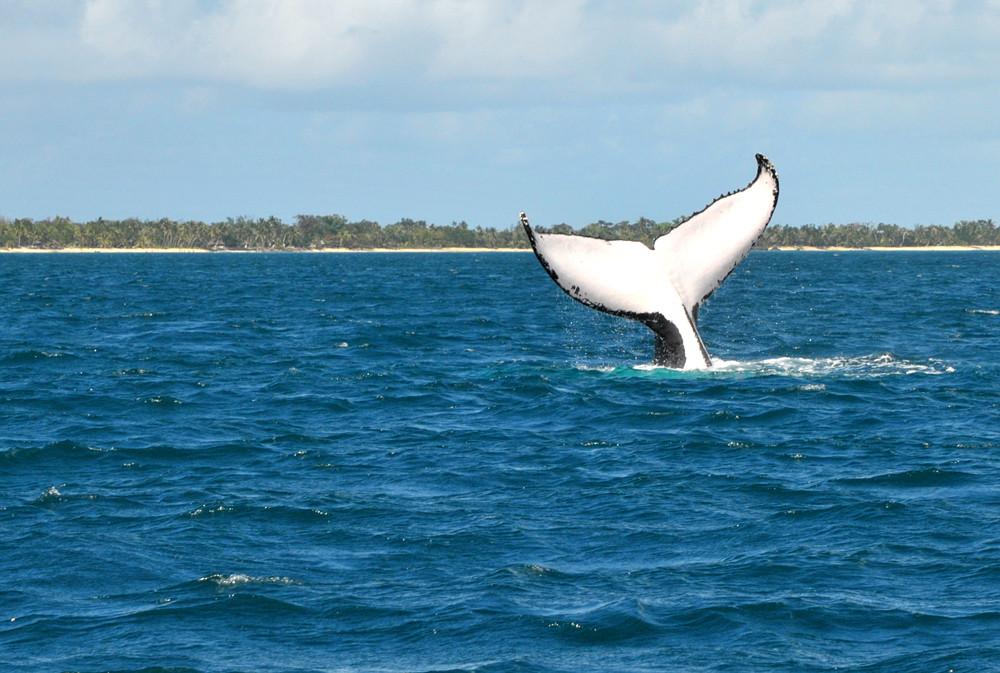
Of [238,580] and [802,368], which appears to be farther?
[802,368]

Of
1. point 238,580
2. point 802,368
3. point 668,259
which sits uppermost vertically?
point 668,259

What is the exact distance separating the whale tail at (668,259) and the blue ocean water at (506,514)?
1553mm

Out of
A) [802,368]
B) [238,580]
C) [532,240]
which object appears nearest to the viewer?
[238,580]

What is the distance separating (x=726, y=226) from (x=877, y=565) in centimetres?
570

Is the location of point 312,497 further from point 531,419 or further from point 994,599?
point 994,599

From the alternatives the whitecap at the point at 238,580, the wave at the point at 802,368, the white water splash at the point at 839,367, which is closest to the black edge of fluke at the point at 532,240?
the whitecap at the point at 238,580

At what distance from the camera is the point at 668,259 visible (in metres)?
15.4

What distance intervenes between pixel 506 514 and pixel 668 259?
191 inches

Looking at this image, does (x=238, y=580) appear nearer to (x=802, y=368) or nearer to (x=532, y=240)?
(x=532, y=240)

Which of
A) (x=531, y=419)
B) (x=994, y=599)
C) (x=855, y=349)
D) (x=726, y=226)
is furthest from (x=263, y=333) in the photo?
(x=994, y=599)

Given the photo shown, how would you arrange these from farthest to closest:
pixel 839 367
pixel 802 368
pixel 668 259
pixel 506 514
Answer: pixel 839 367
pixel 802 368
pixel 668 259
pixel 506 514

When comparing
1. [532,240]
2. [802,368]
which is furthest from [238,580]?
Result: [802,368]

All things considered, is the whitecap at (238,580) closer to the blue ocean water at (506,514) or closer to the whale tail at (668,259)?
the blue ocean water at (506,514)

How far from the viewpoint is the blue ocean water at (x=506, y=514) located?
862cm
